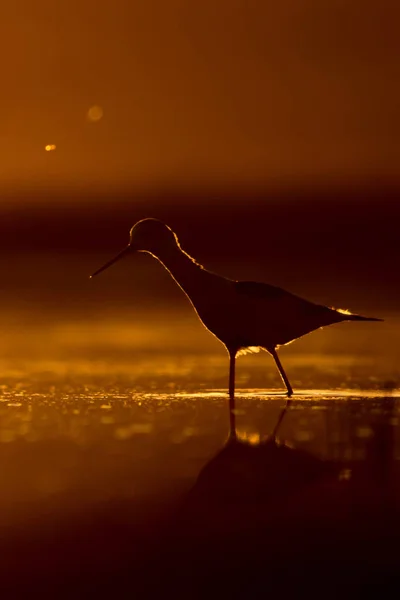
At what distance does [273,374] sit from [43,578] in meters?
5.56

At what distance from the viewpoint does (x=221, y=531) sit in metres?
4.24

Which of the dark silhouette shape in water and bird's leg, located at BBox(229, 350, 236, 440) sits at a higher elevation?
bird's leg, located at BBox(229, 350, 236, 440)

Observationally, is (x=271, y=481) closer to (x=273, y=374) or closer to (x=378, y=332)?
(x=273, y=374)

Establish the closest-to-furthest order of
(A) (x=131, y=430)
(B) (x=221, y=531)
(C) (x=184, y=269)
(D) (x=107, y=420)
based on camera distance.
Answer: (B) (x=221, y=531)
(A) (x=131, y=430)
(D) (x=107, y=420)
(C) (x=184, y=269)

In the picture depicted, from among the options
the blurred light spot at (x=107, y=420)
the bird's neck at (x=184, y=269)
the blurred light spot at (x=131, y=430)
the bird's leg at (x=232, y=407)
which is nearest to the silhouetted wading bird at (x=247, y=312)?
the bird's neck at (x=184, y=269)

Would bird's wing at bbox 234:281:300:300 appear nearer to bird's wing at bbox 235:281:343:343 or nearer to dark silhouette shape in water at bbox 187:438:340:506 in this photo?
bird's wing at bbox 235:281:343:343

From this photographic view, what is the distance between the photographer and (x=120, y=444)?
20.0 ft

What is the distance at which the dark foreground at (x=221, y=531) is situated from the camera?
3.66 metres

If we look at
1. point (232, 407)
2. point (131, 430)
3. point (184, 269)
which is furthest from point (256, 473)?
point (184, 269)

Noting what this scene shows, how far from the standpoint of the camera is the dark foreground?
12.0 feet

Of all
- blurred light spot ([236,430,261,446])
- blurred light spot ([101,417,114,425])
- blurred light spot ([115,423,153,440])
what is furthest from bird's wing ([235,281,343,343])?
blurred light spot ([236,430,261,446])

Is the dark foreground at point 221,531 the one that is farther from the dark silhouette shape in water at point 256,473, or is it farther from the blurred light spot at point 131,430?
the blurred light spot at point 131,430

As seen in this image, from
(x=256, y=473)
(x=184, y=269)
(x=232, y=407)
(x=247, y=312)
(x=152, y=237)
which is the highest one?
(x=152, y=237)

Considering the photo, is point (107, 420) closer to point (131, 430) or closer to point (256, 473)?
point (131, 430)
